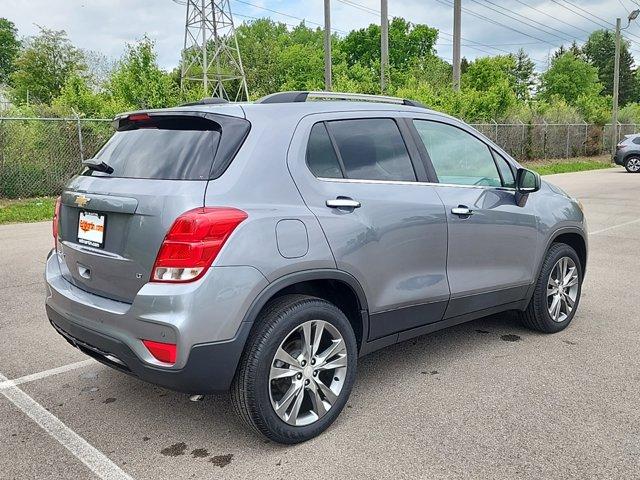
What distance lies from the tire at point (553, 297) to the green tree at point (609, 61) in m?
87.4

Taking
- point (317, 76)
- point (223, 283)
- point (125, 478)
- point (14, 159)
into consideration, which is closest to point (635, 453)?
point (223, 283)

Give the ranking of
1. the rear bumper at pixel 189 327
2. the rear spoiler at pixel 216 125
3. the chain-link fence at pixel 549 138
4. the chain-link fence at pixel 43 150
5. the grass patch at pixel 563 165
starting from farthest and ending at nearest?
1. the chain-link fence at pixel 549 138
2. the grass patch at pixel 563 165
3. the chain-link fence at pixel 43 150
4. the rear spoiler at pixel 216 125
5. the rear bumper at pixel 189 327

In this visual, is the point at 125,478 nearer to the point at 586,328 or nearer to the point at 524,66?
the point at 586,328

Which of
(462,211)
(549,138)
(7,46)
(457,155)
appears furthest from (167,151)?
(7,46)

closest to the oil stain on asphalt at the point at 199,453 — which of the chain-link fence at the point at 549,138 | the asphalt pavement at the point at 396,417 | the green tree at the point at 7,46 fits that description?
the asphalt pavement at the point at 396,417

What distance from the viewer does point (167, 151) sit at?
302 centimetres

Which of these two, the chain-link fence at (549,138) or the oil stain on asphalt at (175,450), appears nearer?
the oil stain on asphalt at (175,450)

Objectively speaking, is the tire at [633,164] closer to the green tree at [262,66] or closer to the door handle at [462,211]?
the door handle at [462,211]

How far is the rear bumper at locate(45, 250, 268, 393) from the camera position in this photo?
2.64 m

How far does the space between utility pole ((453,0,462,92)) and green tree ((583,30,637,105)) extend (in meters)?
66.8

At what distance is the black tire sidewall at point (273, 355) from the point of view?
2.82 metres

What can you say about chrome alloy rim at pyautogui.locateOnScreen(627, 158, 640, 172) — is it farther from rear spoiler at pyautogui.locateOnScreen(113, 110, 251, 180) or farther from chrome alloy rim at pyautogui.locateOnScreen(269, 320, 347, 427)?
rear spoiler at pyautogui.locateOnScreen(113, 110, 251, 180)

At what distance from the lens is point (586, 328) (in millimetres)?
4922

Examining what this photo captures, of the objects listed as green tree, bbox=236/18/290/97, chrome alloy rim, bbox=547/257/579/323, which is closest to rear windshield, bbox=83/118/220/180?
chrome alloy rim, bbox=547/257/579/323
